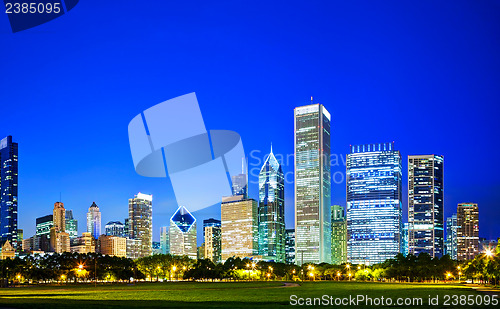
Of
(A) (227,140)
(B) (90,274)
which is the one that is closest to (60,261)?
(B) (90,274)

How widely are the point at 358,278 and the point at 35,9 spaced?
125 meters

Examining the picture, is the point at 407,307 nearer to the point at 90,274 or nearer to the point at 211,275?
the point at 90,274

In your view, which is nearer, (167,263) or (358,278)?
(167,263)

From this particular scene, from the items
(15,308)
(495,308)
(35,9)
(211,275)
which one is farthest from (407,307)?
(211,275)

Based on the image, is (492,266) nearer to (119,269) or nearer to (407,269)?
(407,269)

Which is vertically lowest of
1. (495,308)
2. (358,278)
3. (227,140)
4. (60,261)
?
(358,278)

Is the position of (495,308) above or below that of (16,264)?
above

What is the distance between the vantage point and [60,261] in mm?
106312

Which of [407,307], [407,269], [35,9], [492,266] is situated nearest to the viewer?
[35,9]

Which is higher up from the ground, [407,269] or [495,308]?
[495,308]

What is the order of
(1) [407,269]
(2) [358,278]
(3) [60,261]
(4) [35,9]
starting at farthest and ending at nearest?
(2) [358,278] < (1) [407,269] < (3) [60,261] < (4) [35,9]

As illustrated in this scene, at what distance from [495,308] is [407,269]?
97674 mm

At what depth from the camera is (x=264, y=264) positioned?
484 ft

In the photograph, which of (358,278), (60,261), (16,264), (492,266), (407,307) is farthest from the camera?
(358,278)
